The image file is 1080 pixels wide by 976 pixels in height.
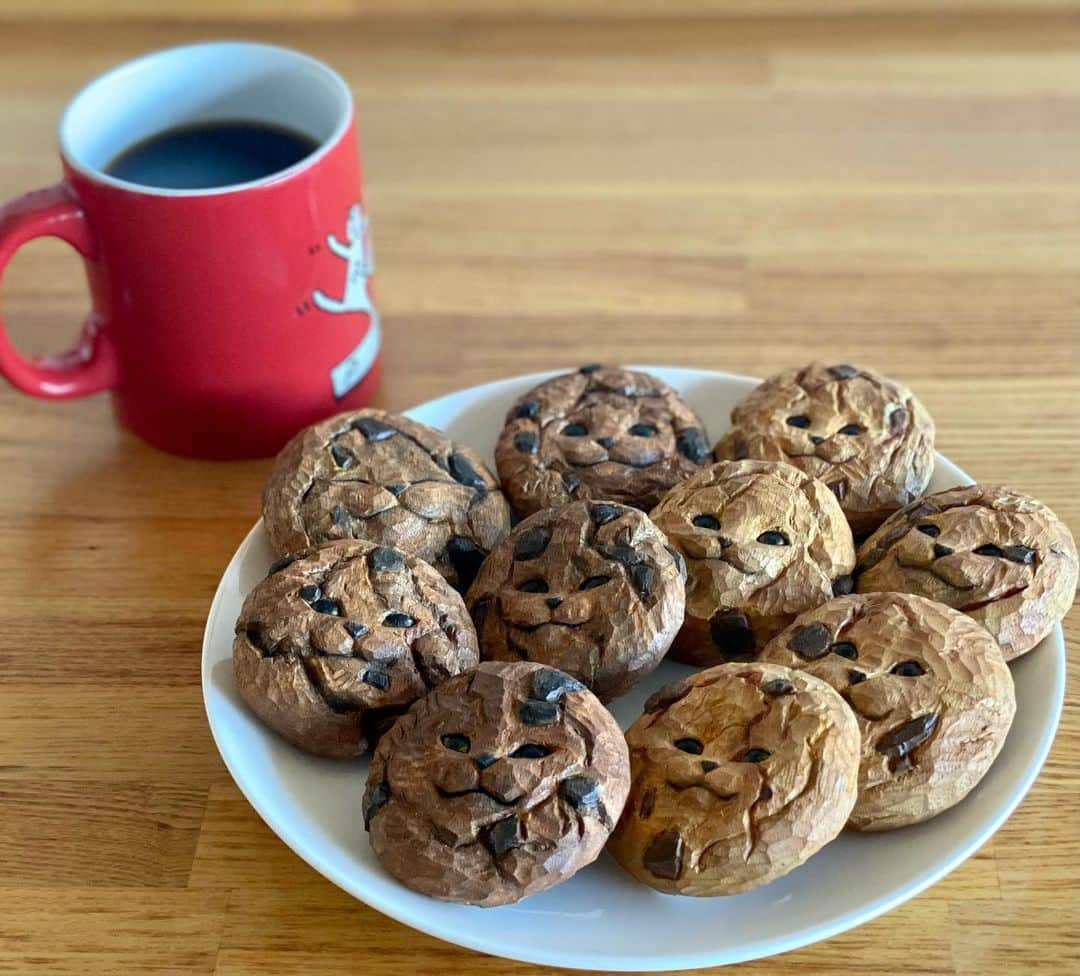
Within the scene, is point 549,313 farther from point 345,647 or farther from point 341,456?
point 345,647

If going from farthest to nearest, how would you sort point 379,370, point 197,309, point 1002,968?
point 379,370 → point 197,309 → point 1002,968

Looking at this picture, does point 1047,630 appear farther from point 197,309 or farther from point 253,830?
point 197,309

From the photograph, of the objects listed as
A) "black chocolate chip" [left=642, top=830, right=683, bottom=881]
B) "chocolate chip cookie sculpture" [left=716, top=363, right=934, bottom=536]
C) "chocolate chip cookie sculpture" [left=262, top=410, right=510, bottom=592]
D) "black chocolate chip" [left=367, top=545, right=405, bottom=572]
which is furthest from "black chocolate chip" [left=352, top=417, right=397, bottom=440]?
"black chocolate chip" [left=642, top=830, right=683, bottom=881]

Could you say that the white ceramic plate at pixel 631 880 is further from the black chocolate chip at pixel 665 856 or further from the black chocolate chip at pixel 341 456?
the black chocolate chip at pixel 341 456

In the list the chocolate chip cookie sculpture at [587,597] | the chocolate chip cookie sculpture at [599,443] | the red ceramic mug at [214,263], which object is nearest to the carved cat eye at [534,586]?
the chocolate chip cookie sculpture at [587,597]

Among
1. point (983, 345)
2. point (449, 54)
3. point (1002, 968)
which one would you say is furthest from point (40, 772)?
point (449, 54)

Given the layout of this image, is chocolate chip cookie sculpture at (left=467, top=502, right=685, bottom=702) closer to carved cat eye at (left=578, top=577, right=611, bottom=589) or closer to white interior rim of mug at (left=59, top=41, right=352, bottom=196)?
carved cat eye at (left=578, top=577, right=611, bottom=589)

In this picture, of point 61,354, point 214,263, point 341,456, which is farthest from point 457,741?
point 61,354
